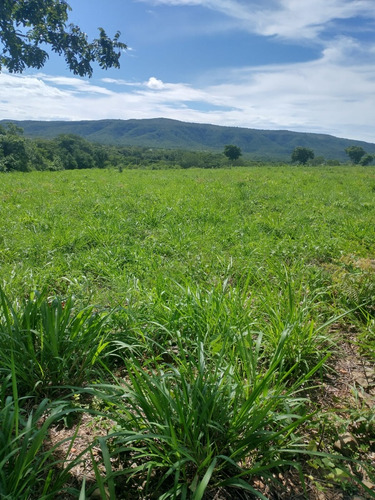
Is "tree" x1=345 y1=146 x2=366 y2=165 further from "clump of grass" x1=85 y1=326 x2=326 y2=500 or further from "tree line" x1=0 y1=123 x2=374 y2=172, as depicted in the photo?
"clump of grass" x1=85 y1=326 x2=326 y2=500

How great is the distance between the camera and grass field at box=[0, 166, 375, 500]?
1.66 m

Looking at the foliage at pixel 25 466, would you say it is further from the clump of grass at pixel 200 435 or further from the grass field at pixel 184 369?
the clump of grass at pixel 200 435

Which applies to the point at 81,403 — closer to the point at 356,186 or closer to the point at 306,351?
the point at 306,351

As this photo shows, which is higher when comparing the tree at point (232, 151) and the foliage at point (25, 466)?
the tree at point (232, 151)

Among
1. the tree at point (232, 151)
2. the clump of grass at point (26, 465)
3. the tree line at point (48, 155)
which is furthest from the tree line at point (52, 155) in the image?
the tree at point (232, 151)

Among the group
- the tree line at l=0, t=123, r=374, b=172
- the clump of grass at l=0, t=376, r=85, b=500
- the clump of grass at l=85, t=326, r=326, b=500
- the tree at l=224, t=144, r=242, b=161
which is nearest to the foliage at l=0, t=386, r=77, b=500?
the clump of grass at l=0, t=376, r=85, b=500

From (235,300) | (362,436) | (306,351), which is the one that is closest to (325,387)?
(306,351)

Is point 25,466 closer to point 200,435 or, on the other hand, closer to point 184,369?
point 200,435

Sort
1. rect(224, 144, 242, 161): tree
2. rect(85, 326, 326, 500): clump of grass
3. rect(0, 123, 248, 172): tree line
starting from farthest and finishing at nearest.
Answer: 1. rect(224, 144, 242, 161): tree
2. rect(0, 123, 248, 172): tree line
3. rect(85, 326, 326, 500): clump of grass

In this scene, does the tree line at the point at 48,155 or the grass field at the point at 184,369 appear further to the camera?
the tree line at the point at 48,155

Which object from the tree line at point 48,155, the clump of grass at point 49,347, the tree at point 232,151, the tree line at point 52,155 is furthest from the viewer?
the tree at point 232,151

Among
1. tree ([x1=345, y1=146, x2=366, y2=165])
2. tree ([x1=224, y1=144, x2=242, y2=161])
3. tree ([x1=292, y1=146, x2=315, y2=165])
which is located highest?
tree ([x1=345, y1=146, x2=366, y2=165])

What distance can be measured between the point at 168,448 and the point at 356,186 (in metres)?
14.5

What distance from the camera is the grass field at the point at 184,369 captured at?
1.66 m
